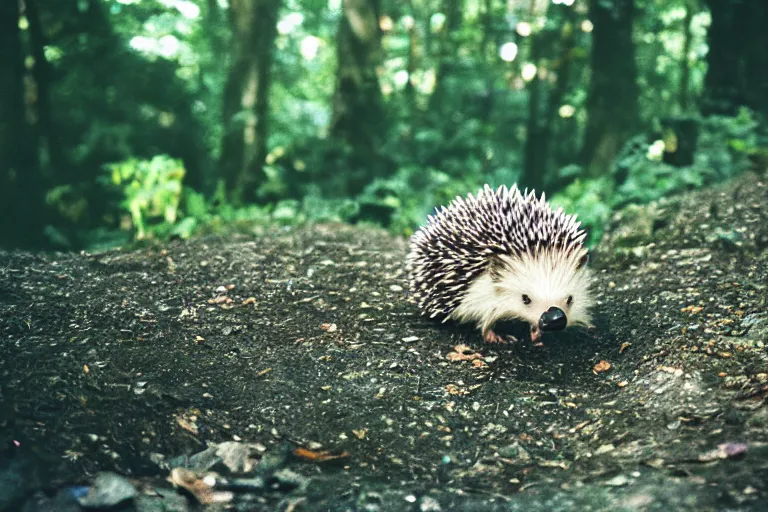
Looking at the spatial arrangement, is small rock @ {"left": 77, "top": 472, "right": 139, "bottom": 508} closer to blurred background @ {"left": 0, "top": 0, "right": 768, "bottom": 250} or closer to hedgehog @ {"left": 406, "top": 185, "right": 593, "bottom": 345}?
hedgehog @ {"left": 406, "top": 185, "right": 593, "bottom": 345}

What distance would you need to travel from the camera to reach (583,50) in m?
11.2

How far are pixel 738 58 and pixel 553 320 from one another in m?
7.11

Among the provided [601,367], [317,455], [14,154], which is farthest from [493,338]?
[14,154]

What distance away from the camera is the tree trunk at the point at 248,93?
12.3m

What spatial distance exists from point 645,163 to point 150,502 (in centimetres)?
793

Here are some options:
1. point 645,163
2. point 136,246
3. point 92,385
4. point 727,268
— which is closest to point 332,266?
point 136,246

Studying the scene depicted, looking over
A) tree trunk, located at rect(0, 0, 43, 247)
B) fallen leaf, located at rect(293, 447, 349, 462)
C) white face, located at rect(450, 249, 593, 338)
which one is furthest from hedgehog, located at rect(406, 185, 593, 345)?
tree trunk, located at rect(0, 0, 43, 247)

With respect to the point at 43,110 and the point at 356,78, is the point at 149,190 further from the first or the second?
the point at 356,78

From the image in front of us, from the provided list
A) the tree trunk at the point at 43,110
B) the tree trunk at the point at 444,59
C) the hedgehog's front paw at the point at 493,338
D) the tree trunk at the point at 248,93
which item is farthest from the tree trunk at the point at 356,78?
the hedgehog's front paw at the point at 493,338

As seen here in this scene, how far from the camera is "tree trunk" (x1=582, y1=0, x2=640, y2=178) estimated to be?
10984 millimetres

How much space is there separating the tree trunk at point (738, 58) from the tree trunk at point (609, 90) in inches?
57.6

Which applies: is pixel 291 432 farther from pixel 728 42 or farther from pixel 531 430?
pixel 728 42

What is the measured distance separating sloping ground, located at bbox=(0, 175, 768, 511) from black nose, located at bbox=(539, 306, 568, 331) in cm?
45

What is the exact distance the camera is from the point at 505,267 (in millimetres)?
5203
